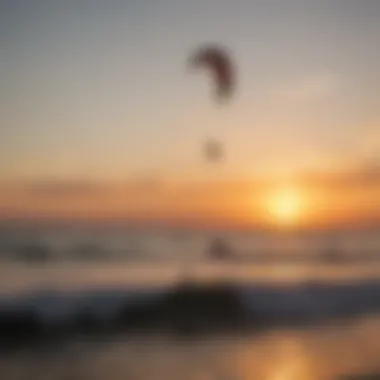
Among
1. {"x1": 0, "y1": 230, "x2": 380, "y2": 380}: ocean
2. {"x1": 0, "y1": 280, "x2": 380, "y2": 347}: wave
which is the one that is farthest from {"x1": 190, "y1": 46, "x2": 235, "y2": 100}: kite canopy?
{"x1": 0, "y1": 280, "x2": 380, "y2": 347}: wave

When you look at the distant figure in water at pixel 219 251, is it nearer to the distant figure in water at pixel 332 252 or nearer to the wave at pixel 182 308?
the wave at pixel 182 308

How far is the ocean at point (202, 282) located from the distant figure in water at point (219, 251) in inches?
0.5

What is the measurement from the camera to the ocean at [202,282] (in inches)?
81.4

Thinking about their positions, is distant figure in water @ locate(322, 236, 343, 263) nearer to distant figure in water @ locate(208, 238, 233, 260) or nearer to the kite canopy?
distant figure in water @ locate(208, 238, 233, 260)

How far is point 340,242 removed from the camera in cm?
217

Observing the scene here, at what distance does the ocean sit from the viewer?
2068 mm

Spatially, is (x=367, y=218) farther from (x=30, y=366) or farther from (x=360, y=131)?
(x=30, y=366)

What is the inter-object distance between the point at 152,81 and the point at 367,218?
71 centimetres

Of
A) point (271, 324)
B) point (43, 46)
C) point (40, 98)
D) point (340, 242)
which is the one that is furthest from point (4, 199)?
point (340, 242)

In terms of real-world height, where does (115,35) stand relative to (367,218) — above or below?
above

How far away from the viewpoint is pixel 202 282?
2131 millimetres

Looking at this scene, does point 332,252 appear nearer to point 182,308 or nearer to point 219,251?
point 219,251

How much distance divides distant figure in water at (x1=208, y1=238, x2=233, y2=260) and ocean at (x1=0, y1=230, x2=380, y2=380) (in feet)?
0.04

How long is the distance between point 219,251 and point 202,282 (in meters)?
0.10
